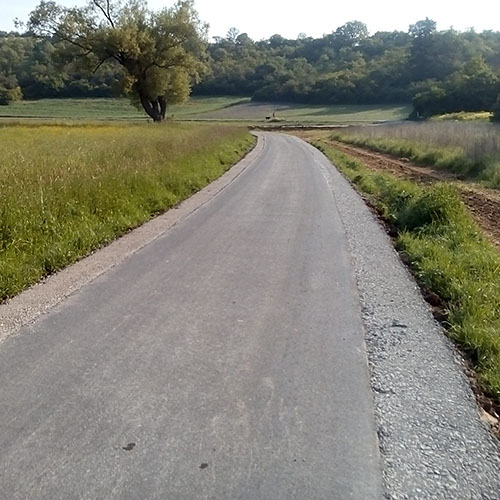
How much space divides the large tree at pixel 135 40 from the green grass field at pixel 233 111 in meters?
26.1

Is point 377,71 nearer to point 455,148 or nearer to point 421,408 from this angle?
point 455,148

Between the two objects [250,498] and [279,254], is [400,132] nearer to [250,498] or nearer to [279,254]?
[279,254]

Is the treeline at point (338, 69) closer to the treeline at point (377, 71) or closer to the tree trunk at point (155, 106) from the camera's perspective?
the treeline at point (377, 71)

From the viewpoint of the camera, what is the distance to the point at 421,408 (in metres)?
3.14

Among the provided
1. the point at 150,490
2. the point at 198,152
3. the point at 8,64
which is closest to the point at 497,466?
the point at 150,490

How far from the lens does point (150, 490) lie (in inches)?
93.4

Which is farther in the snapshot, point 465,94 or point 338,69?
point 338,69

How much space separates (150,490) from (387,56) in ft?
412

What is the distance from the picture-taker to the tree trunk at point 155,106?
45466mm

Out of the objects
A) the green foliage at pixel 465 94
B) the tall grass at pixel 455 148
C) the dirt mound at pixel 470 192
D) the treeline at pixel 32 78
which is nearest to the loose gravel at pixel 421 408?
the dirt mound at pixel 470 192

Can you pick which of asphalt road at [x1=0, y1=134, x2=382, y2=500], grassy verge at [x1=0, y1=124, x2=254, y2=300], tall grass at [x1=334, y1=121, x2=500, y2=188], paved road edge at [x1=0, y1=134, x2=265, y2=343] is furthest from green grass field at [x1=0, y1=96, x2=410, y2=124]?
asphalt road at [x1=0, y1=134, x2=382, y2=500]

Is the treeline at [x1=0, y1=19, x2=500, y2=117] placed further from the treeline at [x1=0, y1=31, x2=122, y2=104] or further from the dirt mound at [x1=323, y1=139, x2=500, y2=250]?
the dirt mound at [x1=323, y1=139, x2=500, y2=250]

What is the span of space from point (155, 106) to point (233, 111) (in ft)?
154

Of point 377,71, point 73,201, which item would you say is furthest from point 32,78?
point 73,201
